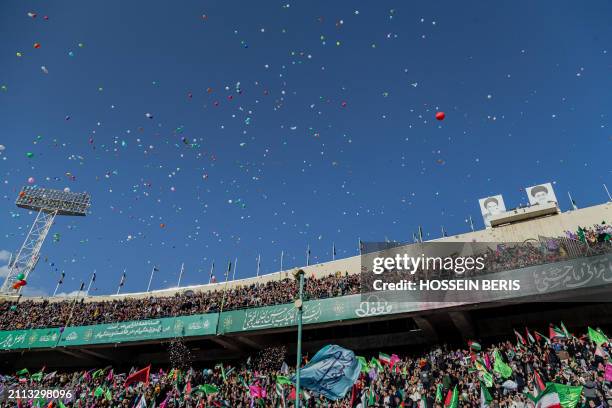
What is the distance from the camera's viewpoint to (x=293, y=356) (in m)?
30.8

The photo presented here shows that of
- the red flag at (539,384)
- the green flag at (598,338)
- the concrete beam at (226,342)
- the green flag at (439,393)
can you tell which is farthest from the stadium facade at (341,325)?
the red flag at (539,384)

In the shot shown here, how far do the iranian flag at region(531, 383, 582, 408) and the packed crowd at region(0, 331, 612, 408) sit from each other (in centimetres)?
12

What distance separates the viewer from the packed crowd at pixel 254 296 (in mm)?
21500

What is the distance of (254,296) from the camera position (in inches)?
1256

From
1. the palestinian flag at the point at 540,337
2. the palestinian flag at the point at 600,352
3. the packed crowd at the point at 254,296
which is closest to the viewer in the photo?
the palestinian flag at the point at 600,352

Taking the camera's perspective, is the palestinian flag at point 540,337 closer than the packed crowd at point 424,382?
No

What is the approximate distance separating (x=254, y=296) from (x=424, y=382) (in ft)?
51.6

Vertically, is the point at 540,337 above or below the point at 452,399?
above

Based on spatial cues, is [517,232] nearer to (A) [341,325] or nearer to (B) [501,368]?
(A) [341,325]

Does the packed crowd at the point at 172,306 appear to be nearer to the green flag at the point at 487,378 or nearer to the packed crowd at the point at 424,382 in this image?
the packed crowd at the point at 424,382

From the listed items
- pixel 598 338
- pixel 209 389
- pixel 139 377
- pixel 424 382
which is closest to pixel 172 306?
pixel 139 377

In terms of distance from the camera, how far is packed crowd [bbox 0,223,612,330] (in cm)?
2150

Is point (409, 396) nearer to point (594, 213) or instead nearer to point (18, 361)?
point (594, 213)

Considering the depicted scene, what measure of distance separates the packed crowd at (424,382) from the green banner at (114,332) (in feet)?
10.5
